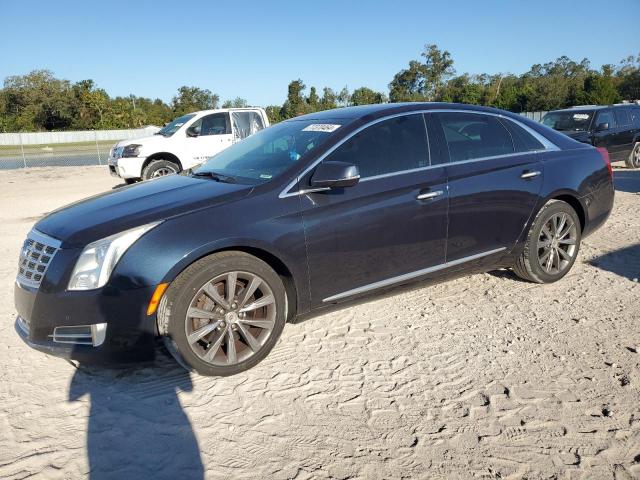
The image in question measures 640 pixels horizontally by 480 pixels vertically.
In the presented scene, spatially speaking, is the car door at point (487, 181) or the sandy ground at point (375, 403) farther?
the car door at point (487, 181)

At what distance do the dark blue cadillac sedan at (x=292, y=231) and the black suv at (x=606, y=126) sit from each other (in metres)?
8.52

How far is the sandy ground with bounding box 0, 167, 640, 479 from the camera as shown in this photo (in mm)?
2365

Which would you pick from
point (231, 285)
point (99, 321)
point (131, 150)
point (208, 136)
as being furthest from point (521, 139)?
point (131, 150)

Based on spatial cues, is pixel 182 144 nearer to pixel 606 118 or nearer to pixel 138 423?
pixel 138 423

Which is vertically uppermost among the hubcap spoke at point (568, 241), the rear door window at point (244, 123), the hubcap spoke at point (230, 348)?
the rear door window at point (244, 123)

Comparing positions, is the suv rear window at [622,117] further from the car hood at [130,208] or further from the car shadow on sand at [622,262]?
the car hood at [130,208]

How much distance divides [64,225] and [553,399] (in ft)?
10.4

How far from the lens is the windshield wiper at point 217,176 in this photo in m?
3.61

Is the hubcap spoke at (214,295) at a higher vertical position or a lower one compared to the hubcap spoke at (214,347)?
higher

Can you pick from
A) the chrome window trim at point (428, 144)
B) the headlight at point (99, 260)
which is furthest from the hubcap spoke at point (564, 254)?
the headlight at point (99, 260)

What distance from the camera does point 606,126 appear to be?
12062 millimetres

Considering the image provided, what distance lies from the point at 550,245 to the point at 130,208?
3.66m

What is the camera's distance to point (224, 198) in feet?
10.5

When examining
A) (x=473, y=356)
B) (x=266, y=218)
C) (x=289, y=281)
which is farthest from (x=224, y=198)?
(x=473, y=356)
